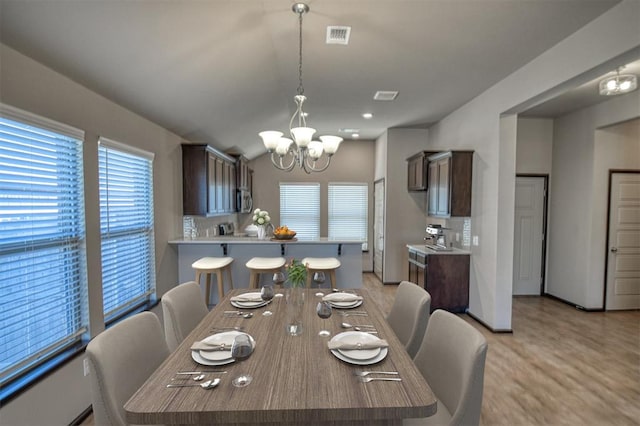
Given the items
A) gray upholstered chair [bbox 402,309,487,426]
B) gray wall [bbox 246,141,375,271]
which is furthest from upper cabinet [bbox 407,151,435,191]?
gray upholstered chair [bbox 402,309,487,426]

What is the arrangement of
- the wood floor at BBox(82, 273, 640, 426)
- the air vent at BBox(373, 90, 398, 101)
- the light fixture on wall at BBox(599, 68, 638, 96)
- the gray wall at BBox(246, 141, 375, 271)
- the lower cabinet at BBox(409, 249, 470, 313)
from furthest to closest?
the gray wall at BBox(246, 141, 375, 271) → the lower cabinet at BBox(409, 249, 470, 313) → the air vent at BBox(373, 90, 398, 101) → the light fixture on wall at BBox(599, 68, 638, 96) → the wood floor at BBox(82, 273, 640, 426)

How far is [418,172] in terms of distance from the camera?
5.10 metres

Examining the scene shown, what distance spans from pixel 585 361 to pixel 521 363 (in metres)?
0.65

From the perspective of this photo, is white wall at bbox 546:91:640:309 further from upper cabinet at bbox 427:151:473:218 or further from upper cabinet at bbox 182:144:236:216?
upper cabinet at bbox 182:144:236:216

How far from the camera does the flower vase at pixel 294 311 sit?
177 centimetres

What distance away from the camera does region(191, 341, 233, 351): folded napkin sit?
4.92 feet

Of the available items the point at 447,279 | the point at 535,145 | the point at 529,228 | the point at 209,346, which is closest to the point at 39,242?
the point at 209,346

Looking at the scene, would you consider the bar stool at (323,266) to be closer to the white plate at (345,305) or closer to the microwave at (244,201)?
the white plate at (345,305)

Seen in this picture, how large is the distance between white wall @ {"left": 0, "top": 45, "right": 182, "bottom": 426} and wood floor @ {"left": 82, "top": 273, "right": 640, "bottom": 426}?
1.19 feet

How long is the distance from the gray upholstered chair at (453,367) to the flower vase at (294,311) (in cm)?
70

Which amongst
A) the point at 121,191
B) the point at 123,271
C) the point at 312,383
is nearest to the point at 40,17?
the point at 121,191

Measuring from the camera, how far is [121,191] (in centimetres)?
289

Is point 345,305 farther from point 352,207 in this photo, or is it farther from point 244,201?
point 352,207

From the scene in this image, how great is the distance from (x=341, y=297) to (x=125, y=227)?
2.15 metres
